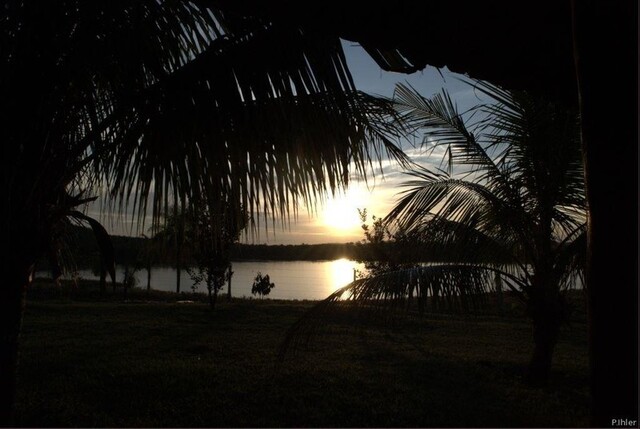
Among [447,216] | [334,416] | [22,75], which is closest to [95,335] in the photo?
[334,416]

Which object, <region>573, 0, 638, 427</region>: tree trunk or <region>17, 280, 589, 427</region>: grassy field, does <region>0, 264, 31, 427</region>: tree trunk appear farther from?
<region>573, 0, 638, 427</region>: tree trunk

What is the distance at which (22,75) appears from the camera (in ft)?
6.41

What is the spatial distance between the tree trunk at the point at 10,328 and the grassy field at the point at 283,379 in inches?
58.8

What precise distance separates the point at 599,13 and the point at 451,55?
2.23ft

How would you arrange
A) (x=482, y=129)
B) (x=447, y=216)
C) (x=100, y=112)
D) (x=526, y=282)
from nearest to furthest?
1. (x=100, y=112)
2. (x=447, y=216)
3. (x=482, y=129)
4. (x=526, y=282)

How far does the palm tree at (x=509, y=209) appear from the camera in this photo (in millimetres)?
4453

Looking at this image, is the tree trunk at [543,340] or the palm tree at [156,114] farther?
the tree trunk at [543,340]

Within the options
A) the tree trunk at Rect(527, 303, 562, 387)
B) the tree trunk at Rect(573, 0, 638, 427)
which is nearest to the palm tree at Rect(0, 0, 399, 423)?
the tree trunk at Rect(573, 0, 638, 427)

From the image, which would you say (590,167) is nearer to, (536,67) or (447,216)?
(536,67)

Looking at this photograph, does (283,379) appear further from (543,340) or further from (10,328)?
(10,328)

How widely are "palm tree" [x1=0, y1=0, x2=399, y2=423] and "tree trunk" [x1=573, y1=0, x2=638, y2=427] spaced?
3.33ft

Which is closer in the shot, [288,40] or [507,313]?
[288,40]

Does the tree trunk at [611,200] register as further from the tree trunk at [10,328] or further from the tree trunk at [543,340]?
the tree trunk at [543,340]

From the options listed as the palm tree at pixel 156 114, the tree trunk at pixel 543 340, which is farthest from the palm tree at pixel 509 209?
the palm tree at pixel 156 114
